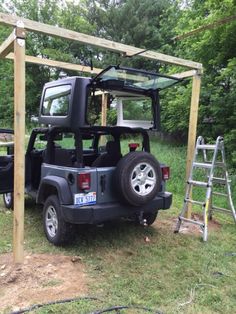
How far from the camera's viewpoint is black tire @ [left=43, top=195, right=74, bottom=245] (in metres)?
4.13

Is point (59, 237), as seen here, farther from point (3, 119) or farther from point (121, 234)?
point (3, 119)

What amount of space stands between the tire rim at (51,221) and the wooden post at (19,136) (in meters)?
0.67

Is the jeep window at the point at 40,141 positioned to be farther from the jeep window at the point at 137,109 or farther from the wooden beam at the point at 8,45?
the wooden beam at the point at 8,45

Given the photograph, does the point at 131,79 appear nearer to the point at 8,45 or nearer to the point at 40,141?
the point at 8,45

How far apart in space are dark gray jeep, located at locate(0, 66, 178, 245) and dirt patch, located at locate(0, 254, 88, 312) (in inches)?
18.1

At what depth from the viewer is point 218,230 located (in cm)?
511

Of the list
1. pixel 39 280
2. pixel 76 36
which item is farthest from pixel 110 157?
pixel 39 280

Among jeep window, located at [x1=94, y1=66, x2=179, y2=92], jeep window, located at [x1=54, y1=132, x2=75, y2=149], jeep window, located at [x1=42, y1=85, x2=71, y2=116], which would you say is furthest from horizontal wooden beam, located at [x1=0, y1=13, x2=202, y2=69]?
jeep window, located at [x1=54, y1=132, x2=75, y2=149]

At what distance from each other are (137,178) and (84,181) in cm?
68

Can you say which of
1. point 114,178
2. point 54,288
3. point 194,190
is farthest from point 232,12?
point 54,288

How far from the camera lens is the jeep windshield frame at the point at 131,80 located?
4.07m

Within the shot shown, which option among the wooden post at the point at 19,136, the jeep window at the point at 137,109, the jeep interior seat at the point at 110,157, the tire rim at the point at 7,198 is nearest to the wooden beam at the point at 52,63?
the jeep window at the point at 137,109

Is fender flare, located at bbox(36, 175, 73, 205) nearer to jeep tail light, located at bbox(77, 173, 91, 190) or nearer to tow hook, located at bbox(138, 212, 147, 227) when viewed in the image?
jeep tail light, located at bbox(77, 173, 91, 190)

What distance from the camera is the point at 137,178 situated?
13.7 ft
